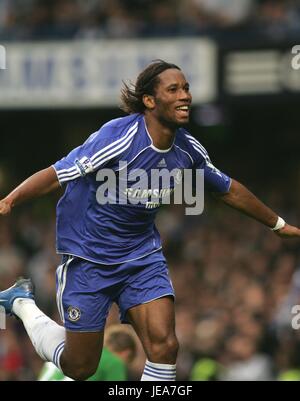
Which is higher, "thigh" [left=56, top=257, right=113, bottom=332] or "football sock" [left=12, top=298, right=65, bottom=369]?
"thigh" [left=56, top=257, right=113, bottom=332]

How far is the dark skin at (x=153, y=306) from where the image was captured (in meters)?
6.92

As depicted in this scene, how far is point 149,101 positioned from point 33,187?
3.00 ft

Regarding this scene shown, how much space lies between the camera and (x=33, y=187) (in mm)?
6844

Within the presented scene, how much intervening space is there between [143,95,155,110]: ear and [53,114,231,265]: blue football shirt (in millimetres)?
90

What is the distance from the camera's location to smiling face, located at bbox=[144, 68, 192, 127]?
22.9ft

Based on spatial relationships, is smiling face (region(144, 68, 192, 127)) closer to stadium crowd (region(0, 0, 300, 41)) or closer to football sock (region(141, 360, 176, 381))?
football sock (region(141, 360, 176, 381))

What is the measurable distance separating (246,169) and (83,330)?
959cm

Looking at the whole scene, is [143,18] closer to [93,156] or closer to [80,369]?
[93,156]

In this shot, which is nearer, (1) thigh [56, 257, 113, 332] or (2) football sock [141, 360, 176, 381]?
(2) football sock [141, 360, 176, 381]

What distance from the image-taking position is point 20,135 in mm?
17828

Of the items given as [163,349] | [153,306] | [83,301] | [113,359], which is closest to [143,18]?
[113,359]

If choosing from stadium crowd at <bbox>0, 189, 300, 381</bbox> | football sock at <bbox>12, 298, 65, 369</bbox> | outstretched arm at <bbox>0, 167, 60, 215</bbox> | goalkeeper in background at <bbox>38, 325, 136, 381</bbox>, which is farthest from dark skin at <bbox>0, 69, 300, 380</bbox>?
stadium crowd at <bbox>0, 189, 300, 381</bbox>
